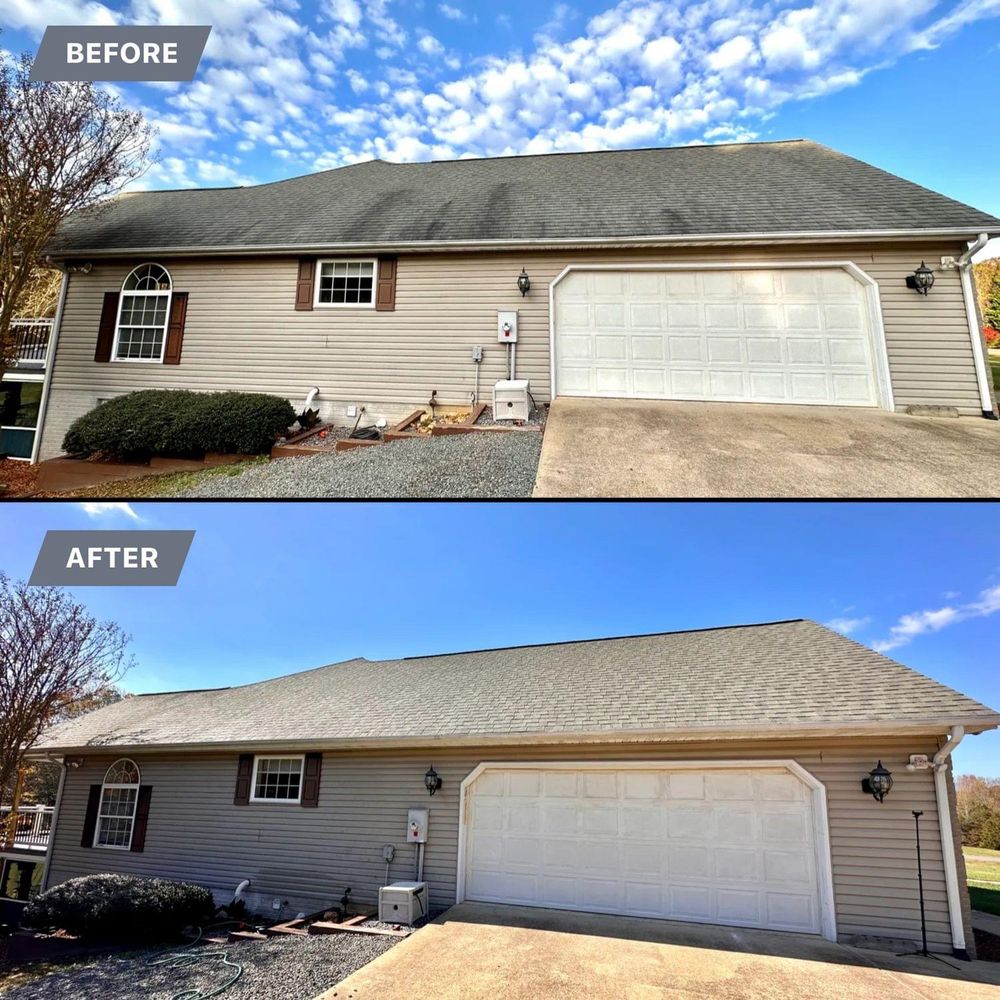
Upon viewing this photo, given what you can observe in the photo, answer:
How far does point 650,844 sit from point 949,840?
9.26ft

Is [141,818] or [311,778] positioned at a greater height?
[311,778]

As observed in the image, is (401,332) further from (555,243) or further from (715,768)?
(715,768)

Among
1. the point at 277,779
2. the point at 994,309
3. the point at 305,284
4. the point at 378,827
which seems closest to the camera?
the point at 378,827

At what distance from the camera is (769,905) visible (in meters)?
5.91

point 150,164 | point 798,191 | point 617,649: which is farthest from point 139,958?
point 798,191

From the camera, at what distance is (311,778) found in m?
8.40

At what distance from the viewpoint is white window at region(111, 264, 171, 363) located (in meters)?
10.7

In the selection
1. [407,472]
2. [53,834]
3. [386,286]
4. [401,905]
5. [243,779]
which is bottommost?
[53,834]

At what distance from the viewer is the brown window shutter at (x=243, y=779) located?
29.0 feet

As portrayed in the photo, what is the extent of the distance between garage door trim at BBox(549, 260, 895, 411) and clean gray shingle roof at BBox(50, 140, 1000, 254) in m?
0.46

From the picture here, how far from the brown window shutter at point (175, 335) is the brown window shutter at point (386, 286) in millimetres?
3684

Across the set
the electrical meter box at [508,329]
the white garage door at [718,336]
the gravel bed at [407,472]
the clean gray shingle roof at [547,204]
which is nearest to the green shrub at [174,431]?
the gravel bed at [407,472]

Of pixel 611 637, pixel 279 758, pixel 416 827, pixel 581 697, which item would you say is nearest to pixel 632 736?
pixel 581 697

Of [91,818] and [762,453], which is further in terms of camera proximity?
[91,818]
